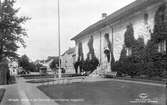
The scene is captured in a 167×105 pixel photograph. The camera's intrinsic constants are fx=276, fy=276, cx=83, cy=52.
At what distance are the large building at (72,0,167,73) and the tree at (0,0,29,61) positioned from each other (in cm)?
1165

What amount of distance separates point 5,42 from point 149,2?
46.3ft

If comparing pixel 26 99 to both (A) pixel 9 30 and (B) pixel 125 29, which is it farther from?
(B) pixel 125 29

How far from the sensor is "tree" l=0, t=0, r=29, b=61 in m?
23.8

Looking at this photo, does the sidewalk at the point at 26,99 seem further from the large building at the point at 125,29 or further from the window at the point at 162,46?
the large building at the point at 125,29

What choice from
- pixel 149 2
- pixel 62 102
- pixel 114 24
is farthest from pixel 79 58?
pixel 62 102

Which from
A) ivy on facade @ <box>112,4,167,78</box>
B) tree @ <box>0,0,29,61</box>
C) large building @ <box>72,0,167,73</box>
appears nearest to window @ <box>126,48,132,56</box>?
large building @ <box>72,0,167,73</box>

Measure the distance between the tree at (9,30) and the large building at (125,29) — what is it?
11.7m

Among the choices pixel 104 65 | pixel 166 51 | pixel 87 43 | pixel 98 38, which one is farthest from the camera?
pixel 87 43

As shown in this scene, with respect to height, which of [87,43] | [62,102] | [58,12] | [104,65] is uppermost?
[58,12]

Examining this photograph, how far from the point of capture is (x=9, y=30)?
24.1 meters

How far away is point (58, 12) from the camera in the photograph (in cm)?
3622

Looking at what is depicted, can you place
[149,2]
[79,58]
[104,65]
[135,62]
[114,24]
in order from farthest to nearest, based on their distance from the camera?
1. [79,58]
2. [104,65]
3. [114,24]
4. [135,62]
5. [149,2]

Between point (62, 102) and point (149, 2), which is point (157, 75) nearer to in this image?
point (149, 2)

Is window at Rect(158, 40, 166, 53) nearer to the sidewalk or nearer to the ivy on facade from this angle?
the ivy on facade
